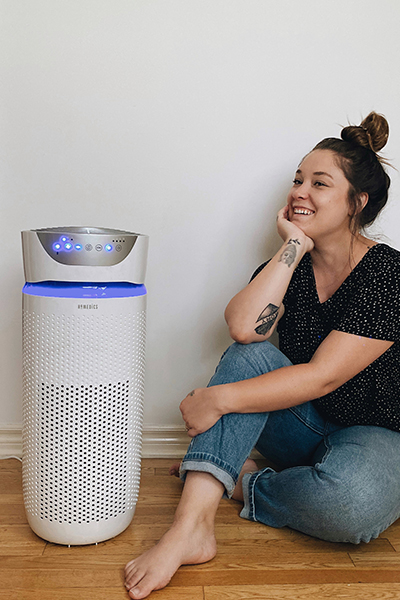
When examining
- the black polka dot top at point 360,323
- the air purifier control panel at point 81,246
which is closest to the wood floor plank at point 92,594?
the black polka dot top at point 360,323

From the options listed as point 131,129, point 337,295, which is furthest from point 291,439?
point 131,129

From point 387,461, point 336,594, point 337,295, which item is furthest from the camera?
point 337,295

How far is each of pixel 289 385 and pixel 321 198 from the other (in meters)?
0.47

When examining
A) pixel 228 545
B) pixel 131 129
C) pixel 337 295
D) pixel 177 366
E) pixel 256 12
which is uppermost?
pixel 256 12

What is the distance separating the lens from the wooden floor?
102 centimetres

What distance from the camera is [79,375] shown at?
1.10 metres

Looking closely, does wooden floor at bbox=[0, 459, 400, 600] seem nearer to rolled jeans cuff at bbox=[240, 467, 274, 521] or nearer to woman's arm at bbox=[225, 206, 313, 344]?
rolled jeans cuff at bbox=[240, 467, 274, 521]

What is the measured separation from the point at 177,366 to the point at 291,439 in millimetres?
460

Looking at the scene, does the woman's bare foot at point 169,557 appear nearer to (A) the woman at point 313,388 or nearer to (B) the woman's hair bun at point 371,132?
(A) the woman at point 313,388

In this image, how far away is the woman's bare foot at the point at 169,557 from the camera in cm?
101

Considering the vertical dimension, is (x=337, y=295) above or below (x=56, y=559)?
above

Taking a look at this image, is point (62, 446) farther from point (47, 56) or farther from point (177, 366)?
point (47, 56)

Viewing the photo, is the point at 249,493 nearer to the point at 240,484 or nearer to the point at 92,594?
the point at 240,484

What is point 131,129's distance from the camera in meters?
1.53
